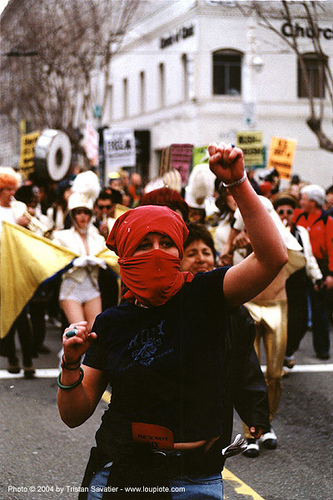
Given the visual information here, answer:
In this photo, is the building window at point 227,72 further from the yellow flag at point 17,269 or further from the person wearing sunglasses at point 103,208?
the yellow flag at point 17,269

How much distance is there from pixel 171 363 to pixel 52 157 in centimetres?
1197

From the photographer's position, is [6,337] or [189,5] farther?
[189,5]

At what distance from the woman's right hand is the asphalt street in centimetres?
250

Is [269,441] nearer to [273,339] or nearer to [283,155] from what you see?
[273,339]

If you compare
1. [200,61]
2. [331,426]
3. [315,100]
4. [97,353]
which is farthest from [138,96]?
[97,353]

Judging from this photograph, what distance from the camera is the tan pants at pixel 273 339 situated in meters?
5.86

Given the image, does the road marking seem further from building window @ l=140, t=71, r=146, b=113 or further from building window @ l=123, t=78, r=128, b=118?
building window @ l=123, t=78, r=128, b=118

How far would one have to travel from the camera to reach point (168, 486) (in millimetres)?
2529

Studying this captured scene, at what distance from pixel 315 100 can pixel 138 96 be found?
10052 mm

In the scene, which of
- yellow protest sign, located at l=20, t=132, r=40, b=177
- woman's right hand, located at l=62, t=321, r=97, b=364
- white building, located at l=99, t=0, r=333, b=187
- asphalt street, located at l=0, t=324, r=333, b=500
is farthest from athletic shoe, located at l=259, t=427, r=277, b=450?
white building, located at l=99, t=0, r=333, b=187

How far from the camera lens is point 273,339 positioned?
590 centimetres

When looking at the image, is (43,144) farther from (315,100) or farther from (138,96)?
(138,96)

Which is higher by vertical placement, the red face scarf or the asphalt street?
the red face scarf

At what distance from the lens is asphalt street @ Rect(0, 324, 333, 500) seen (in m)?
4.93
